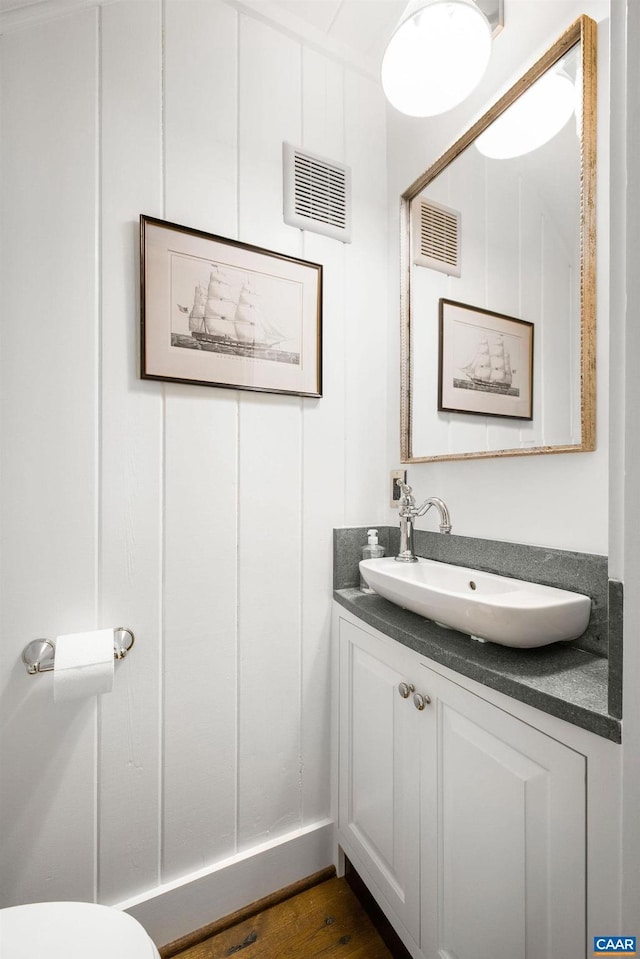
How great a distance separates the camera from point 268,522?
4.14 feet

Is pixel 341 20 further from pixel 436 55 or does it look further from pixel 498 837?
pixel 498 837

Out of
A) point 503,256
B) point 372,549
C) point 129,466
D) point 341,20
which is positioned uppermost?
point 341,20

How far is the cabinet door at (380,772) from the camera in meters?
0.96

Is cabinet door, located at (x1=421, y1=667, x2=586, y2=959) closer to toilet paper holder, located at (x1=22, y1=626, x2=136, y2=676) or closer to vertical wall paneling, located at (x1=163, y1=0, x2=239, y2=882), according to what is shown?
vertical wall paneling, located at (x1=163, y1=0, x2=239, y2=882)

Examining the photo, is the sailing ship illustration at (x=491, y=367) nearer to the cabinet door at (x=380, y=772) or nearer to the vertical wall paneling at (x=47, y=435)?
the cabinet door at (x=380, y=772)

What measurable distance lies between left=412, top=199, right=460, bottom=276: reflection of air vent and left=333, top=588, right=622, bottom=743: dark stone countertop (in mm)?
991

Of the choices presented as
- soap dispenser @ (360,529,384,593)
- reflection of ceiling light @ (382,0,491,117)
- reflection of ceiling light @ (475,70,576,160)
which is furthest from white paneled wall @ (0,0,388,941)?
reflection of ceiling light @ (475,70,576,160)

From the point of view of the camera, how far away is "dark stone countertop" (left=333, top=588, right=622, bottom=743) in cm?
60

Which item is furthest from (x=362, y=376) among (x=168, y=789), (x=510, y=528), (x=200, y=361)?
(x=168, y=789)

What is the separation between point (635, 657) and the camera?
55 centimetres

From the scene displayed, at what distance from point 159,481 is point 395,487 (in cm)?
75

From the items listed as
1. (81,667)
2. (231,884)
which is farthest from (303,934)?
(81,667)

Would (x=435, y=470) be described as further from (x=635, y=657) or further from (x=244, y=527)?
(x=635, y=657)

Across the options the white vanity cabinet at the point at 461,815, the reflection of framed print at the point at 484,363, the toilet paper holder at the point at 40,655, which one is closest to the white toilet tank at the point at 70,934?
the toilet paper holder at the point at 40,655
